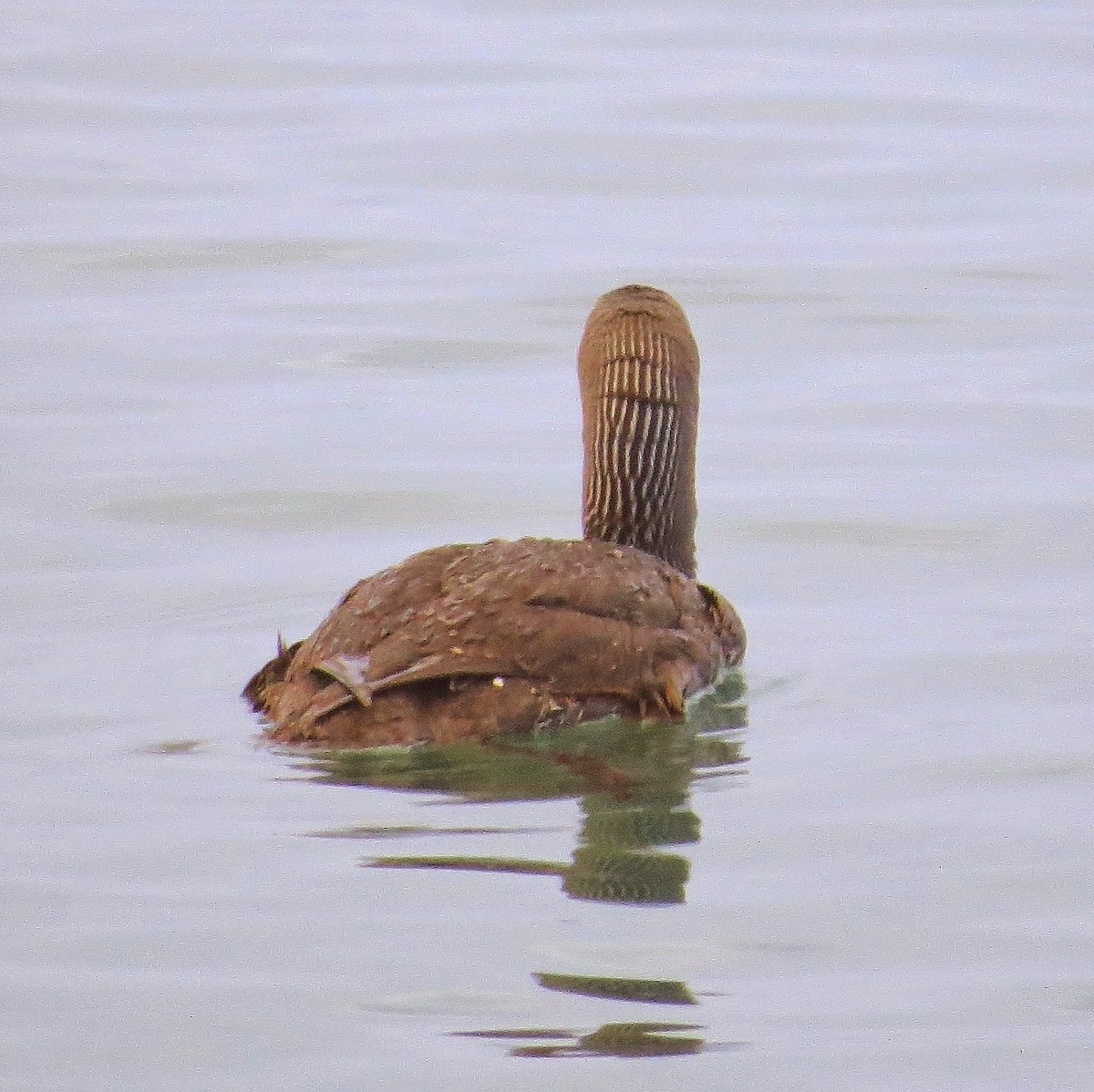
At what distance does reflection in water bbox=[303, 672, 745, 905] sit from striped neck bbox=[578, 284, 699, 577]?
868mm

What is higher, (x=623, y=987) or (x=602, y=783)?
(x=602, y=783)

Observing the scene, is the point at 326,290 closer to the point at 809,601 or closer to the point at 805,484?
the point at 805,484

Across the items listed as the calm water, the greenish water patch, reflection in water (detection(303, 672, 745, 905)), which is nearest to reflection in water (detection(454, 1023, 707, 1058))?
the calm water

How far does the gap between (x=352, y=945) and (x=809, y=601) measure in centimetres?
354

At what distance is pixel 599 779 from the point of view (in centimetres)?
726

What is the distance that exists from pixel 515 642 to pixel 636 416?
1.40m

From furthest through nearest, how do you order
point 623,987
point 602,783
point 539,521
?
point 539,521 < point 602,783 < point 623,987

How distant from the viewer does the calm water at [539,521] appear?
5828 mm

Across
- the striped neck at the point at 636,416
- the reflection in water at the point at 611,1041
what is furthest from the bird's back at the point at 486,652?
the reflection in water at the point at 611,1041

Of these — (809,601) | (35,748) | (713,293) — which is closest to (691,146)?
(713,293)

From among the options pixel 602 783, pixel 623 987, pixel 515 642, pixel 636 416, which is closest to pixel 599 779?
pixel 602 783

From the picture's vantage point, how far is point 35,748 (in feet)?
24.8

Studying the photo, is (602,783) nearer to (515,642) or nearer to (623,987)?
(515,642)

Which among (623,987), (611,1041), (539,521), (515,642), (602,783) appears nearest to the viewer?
(611,1041)
